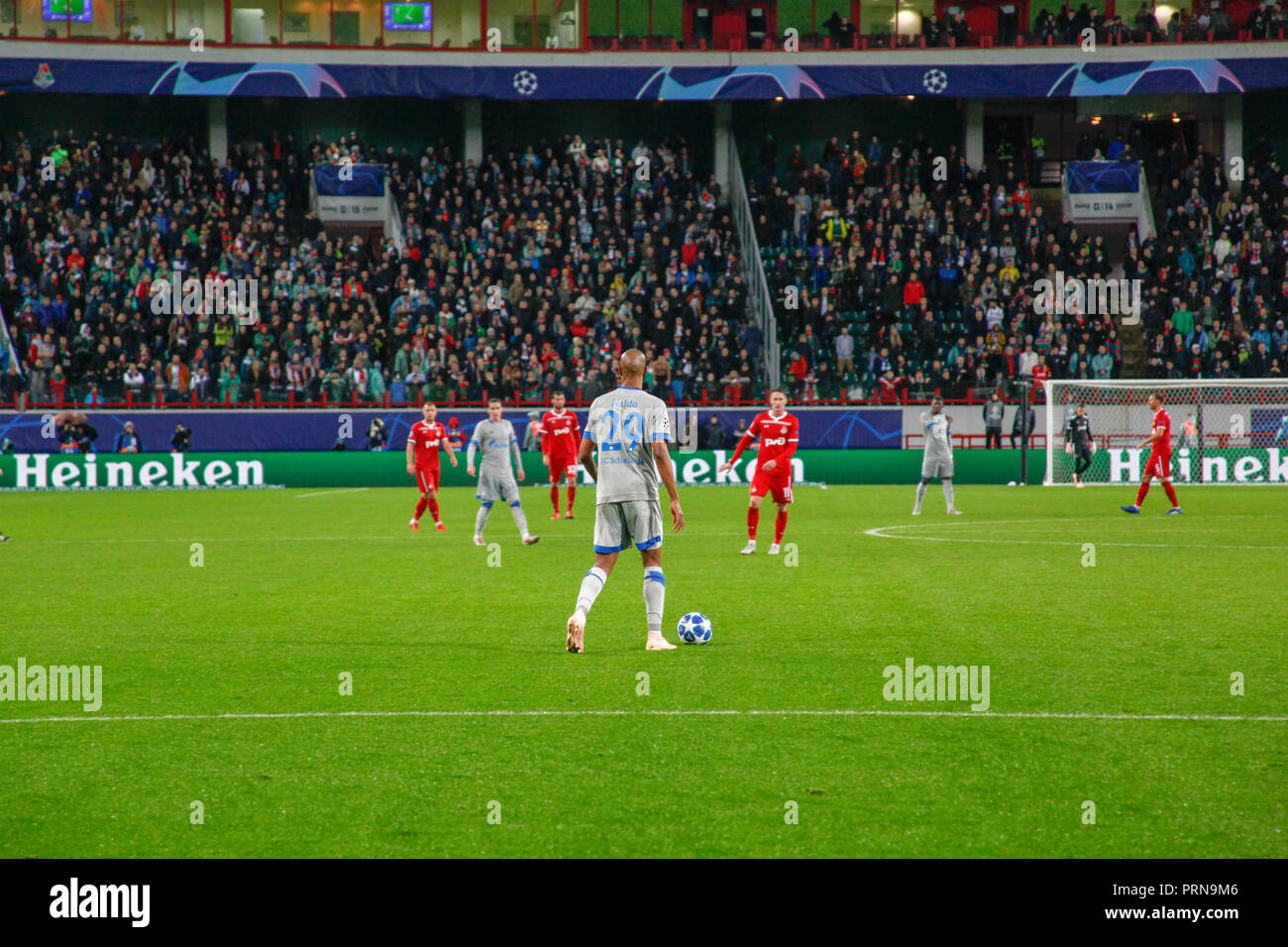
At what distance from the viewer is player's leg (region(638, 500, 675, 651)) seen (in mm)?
9734

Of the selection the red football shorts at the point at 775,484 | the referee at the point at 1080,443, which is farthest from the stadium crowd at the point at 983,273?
the red football shorts at the point at 775,484

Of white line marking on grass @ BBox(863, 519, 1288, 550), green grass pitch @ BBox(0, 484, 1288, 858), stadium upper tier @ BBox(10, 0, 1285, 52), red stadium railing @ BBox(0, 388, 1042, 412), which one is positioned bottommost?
white line marking on grass @ BBox(863, 519, 1288, 550)

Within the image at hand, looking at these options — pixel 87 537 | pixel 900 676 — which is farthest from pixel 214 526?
pixel 900 676

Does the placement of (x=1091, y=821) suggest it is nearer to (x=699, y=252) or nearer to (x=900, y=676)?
(x=900, y=676)

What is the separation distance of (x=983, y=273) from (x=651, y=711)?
120ft

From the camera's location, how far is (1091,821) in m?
5.54

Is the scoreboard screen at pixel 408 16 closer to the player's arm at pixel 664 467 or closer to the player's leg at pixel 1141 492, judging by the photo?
the player's leg at pixel 1141 492

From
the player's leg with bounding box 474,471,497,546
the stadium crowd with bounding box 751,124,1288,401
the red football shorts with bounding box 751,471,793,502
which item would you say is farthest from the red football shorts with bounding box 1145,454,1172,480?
the stadium crowd with bounding box 751,124,1288,401

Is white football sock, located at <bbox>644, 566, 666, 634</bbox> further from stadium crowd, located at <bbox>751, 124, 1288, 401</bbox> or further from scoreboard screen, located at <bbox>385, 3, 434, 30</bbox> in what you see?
scoreboard screen, located at <bbox>385, 3, 434, 30</bbox>

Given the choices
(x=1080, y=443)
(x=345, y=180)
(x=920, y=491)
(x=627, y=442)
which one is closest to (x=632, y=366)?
(x=627, y=442)

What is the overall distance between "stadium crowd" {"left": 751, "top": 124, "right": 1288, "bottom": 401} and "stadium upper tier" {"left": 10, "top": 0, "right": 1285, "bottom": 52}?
4.24 m

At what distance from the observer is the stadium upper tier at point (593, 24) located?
45500mm

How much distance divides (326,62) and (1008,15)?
24.6 meters

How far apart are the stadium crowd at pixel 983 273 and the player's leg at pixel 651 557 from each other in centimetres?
2838
